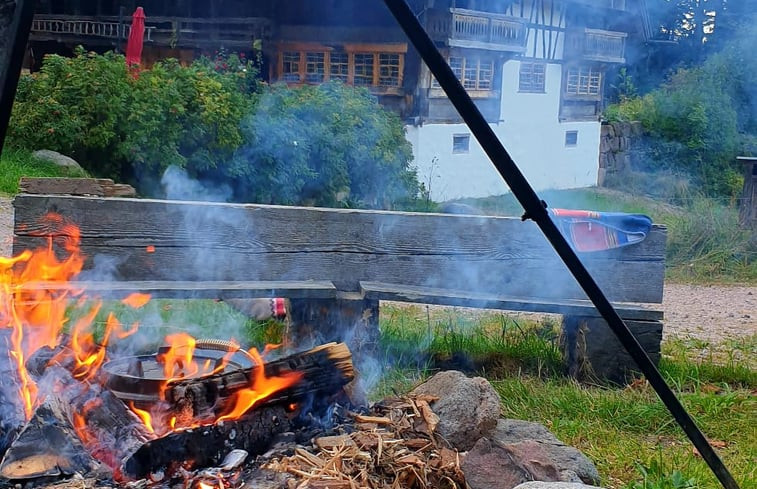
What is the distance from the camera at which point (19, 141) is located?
11805 millimetres

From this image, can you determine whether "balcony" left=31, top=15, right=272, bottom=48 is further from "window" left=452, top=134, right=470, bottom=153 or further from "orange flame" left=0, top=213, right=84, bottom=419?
"orange flame" left=0, top=213, right=84, bottom=419

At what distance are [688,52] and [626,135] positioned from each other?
313 inches

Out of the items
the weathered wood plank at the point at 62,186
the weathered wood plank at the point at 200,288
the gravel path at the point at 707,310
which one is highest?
the weathered wood plank at the point at 62,186

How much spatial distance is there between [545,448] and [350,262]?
185cm

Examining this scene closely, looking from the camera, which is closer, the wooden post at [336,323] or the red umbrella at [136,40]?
the wooden post at [336,323]

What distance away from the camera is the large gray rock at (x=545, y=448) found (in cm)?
310

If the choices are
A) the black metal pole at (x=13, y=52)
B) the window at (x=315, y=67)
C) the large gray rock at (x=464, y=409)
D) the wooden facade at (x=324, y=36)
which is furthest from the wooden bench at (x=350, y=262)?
the window at (x=315, y=67)

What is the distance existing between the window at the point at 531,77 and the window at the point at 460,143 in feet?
7.97

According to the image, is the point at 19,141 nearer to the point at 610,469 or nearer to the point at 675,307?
the point at 675,307

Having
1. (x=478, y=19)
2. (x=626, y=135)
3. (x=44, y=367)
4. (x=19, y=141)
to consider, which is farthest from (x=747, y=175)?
(x=626, y=135)

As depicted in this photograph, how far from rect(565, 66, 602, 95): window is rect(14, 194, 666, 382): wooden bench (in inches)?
609

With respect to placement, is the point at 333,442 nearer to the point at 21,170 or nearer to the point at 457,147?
the point at 21,170

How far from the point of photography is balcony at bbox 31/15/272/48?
15.1m

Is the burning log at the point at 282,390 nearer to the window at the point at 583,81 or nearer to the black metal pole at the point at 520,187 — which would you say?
the black metal pole at the point at 520,187
